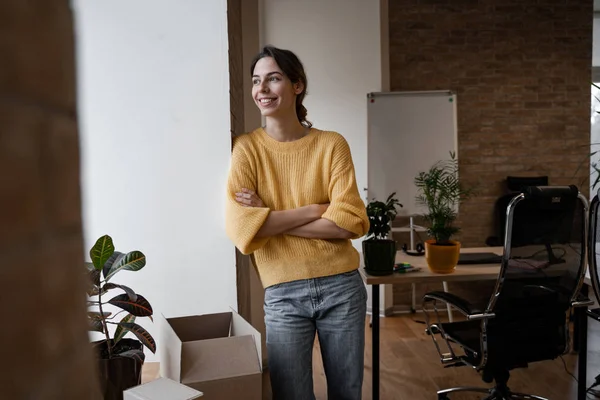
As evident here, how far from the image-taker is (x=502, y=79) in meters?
4.77

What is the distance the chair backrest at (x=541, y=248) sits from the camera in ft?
6.59

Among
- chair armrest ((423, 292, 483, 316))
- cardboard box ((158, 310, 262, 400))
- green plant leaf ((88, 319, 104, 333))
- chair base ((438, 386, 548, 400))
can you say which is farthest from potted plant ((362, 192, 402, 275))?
green plant leaf ((88, 319, 104, 333))

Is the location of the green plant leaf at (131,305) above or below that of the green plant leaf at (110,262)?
below

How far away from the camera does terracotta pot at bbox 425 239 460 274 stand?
2.50m

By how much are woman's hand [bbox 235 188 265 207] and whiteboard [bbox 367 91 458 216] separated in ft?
10.1

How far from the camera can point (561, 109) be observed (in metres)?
4.83

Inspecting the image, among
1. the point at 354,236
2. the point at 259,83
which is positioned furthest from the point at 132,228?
the point at 354,236

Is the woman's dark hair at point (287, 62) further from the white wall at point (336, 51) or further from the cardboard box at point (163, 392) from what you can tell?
the white wall at point (336, 51)

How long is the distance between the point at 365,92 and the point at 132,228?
3127 millimetres

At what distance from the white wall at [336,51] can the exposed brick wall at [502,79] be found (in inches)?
13.5

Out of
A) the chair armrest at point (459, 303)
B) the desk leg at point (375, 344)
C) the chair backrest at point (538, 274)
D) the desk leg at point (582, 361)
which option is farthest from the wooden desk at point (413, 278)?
the desk leg at point (582, 361)

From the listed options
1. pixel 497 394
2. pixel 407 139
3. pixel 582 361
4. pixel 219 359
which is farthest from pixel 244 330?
pixel 407 139

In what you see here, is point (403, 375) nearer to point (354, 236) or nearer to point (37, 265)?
point (354, 236)

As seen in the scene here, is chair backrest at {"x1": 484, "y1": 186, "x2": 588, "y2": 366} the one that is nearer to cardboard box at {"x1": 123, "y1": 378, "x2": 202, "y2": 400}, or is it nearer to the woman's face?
the woman's face
